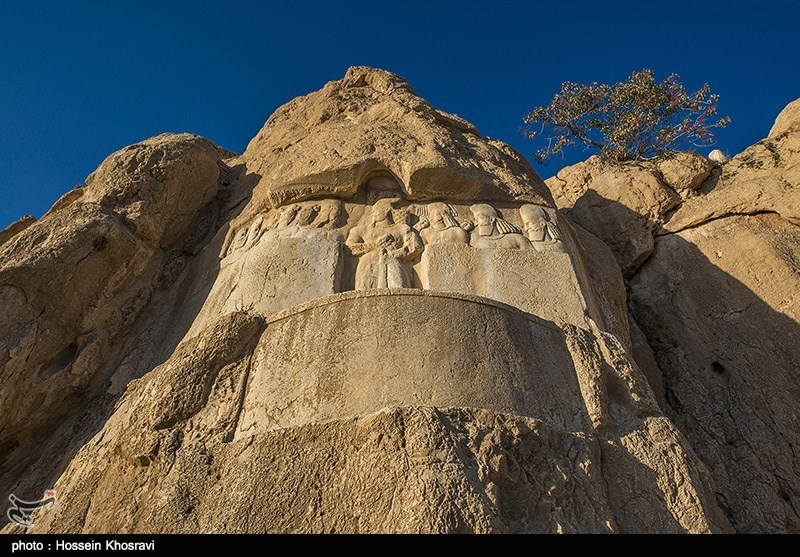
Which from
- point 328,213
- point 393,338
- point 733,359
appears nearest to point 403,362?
point 393,338

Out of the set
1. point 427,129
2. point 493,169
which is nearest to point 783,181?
point 493,169

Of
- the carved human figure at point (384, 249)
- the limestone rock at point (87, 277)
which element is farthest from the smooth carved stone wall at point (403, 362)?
the limestone rock at point (87, 277)

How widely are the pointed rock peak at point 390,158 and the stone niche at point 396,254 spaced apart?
0.54 feet

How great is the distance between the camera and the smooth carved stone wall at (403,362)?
4.54 meters

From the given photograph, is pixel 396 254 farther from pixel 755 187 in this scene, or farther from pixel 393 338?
pixel 755 187

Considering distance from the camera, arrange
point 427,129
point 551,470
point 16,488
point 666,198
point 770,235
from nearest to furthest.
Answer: point 551,470 < point 16,488 < point 427,129 < point 770,235 < point 666,198

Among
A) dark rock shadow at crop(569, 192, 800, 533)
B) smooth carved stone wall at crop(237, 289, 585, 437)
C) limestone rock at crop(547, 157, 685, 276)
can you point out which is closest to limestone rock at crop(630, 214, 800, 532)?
dark rock shadow at crop(569, 192, 800, 533)

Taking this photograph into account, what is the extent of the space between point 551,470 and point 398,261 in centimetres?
293

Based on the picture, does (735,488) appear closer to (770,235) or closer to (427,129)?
(770,235)

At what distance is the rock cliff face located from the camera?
13.5 ft

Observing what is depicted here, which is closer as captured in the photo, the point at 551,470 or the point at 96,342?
the point at 551,470

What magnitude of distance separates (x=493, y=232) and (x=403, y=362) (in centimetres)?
268

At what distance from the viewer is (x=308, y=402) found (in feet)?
15.0

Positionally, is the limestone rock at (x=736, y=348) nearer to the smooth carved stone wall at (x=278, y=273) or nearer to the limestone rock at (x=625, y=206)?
the limestone rock at (x=625, y=206)
